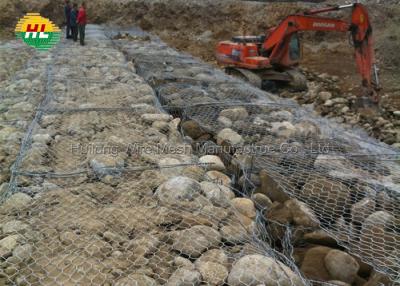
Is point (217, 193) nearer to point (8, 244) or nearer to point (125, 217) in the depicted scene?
point (125, 217)

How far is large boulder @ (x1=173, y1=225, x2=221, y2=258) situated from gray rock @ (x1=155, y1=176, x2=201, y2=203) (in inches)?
13.2

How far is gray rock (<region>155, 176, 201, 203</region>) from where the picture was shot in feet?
9.15

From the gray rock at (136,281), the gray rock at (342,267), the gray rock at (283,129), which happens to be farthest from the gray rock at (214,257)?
the gray rock at (283,129)

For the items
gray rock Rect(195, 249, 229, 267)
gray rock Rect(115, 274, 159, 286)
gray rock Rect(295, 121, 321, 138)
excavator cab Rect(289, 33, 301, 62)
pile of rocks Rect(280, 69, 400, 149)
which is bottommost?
pile of rocks Rect(280, 69, 400, 149)

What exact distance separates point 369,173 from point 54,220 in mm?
2440

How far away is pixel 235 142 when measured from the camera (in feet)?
13.3

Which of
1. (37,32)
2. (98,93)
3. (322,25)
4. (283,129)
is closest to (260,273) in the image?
(283,129)

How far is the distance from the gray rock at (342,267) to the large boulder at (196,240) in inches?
25.9

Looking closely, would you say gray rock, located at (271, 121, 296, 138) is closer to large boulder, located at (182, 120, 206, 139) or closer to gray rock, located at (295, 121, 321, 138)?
gray rock, located at (295, 121, 321, 138)

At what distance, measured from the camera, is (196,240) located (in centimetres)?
236

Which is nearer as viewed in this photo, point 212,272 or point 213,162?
point 212,272

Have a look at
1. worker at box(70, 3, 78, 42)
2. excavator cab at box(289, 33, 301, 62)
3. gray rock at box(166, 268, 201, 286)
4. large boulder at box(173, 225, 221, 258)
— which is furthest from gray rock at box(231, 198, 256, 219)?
worker at box(70, 3, 78, 42)

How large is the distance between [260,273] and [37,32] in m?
12.4

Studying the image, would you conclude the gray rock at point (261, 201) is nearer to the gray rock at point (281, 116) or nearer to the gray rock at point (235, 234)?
the gray rock at point (235, 234)
